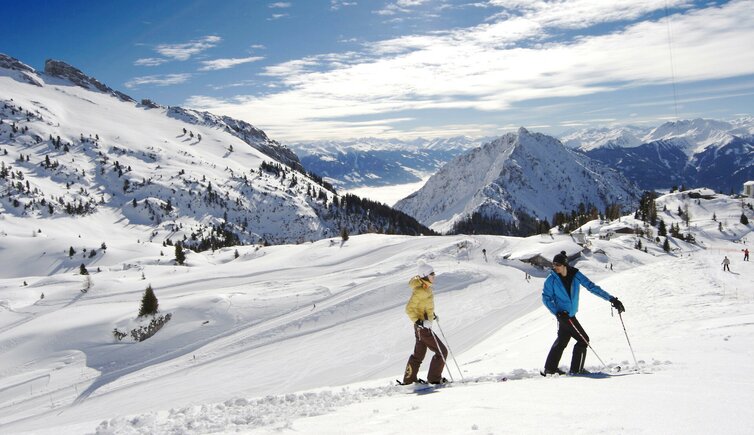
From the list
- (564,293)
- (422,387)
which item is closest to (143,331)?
(422,387)

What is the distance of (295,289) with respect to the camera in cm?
3619

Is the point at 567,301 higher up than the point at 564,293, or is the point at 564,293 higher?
the point at 564,293

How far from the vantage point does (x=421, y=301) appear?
9922mm

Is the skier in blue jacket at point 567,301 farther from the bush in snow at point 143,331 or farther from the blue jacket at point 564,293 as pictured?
the bush in snow at point 143,331

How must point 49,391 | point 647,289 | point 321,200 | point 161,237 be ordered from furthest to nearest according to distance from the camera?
point 321,200 < point 161,237 < point 49,391 < point 647,289

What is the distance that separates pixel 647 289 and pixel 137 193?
176308 mm

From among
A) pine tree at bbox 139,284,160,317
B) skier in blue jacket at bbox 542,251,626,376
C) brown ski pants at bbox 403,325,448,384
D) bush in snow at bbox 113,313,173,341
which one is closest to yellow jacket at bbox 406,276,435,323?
brown ski pants at bbox 403,325,448,384

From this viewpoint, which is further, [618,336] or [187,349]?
[187,349]

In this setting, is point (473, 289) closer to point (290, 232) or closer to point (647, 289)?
point (647, 289)

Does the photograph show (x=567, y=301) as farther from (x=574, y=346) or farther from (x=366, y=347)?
(x=366, y=347)

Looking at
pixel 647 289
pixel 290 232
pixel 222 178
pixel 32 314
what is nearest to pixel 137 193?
pixel 222 178

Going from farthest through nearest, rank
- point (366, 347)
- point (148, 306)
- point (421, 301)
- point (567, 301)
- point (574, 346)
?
1. point (148, 306)
2. point (366, 347)
3. point (421, 301)
4. point (574, 346)
5. point (567, 301)

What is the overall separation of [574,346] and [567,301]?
1.03m

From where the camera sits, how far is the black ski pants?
914 centimetres
